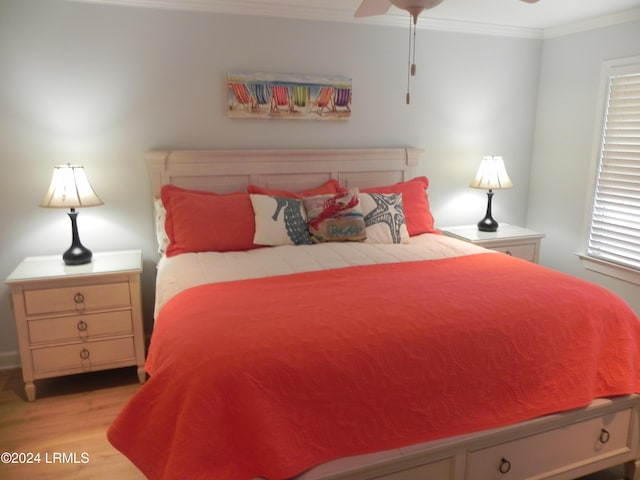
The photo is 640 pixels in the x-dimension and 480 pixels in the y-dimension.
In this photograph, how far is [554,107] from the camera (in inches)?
154

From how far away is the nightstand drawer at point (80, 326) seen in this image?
2587 millimetres

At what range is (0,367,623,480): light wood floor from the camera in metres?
2.07

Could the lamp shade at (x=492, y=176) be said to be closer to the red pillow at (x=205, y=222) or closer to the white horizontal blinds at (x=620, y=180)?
the white horizontal blinds at (x=620, y=180)

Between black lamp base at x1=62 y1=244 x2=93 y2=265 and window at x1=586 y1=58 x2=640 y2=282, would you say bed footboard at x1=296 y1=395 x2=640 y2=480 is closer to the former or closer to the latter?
window at x1=586 y1=58 x2=640 y2=282

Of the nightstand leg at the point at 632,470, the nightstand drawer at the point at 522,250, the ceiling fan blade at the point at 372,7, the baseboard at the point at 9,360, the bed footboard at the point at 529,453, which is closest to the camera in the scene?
the bed footboard at the point at 529,453

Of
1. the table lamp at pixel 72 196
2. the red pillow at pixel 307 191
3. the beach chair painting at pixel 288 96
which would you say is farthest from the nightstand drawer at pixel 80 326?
the beach chair painting at pixel 288 96

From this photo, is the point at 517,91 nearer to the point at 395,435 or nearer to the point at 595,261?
the point at 595,261

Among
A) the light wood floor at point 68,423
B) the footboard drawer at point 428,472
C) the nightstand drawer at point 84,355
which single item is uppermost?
the footboard drawer at point 428,472

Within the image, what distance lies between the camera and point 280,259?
2.60 metres

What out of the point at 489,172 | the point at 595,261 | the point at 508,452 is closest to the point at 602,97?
the point at 489,172

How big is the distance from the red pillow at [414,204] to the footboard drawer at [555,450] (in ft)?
5.45

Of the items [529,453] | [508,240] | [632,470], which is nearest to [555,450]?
[529,453]

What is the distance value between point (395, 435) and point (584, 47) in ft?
11.1

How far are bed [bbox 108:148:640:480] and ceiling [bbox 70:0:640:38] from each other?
1670 millimetres
